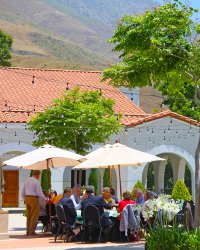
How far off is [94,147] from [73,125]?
9444 millimetres

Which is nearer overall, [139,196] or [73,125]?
[139,196]

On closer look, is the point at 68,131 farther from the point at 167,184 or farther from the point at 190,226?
the point at 167,184

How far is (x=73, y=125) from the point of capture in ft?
106

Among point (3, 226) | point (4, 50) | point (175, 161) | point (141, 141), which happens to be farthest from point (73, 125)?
point (4, 50)

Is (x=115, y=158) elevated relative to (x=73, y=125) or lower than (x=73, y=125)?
lower

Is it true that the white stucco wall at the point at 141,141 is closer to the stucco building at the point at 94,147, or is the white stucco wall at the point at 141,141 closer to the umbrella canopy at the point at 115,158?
the stucco building at the point at 94,147

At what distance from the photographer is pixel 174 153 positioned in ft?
143

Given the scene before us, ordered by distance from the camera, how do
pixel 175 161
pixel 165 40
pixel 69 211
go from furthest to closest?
pixel 175 161 < pixel 69 211 < pixel 165 40

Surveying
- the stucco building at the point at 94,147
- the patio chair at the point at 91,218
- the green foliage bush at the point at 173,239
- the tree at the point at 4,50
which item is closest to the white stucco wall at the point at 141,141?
the stucco building at the point at 94,147

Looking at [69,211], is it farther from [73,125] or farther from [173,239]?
[73,125]

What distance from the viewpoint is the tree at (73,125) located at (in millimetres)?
31984

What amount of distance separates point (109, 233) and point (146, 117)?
23.2 m

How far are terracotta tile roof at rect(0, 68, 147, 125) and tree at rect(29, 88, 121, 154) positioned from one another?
790 centimetres

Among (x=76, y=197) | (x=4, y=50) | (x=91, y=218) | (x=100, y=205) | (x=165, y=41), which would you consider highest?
(x=4, y=50)
